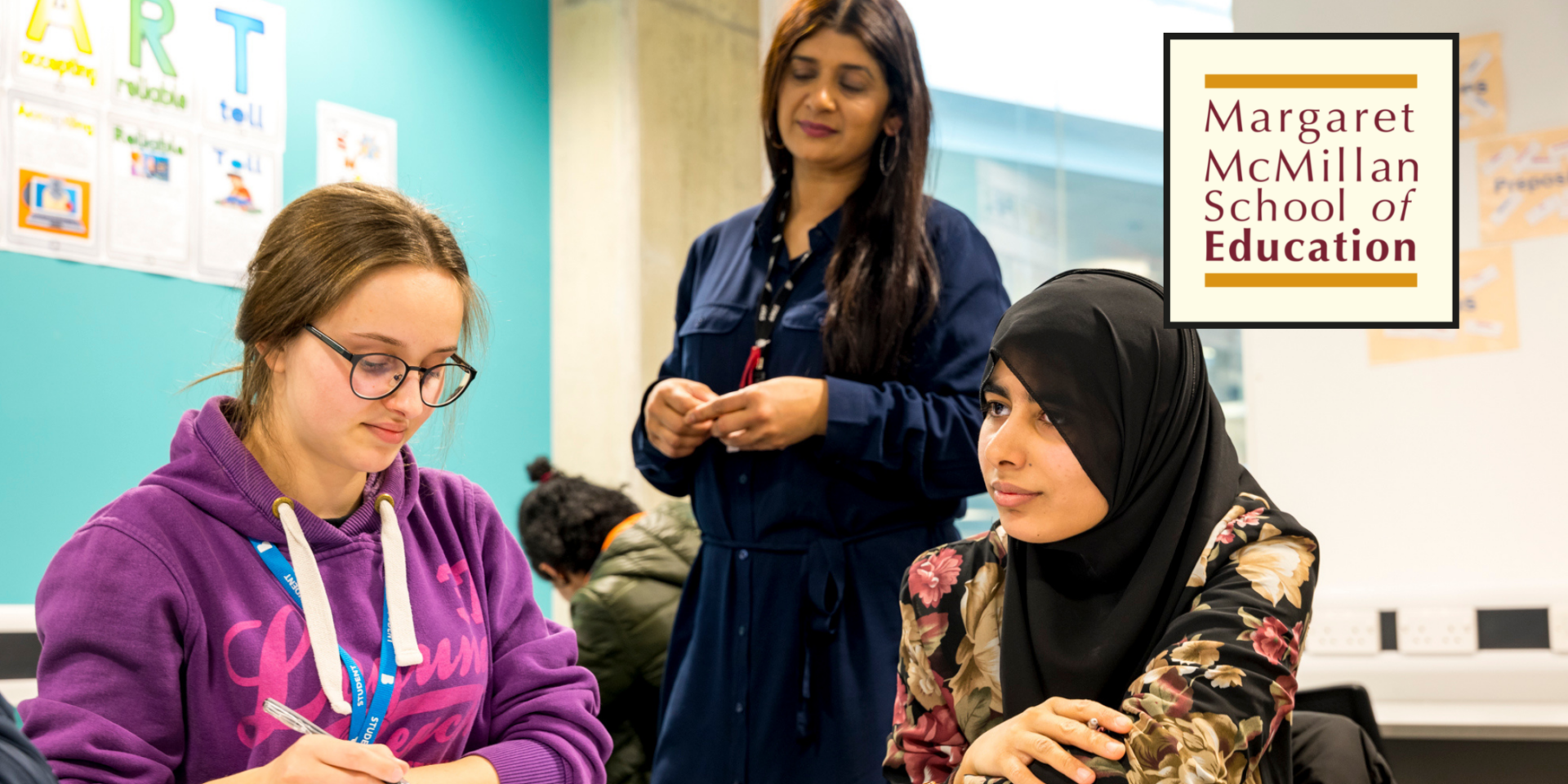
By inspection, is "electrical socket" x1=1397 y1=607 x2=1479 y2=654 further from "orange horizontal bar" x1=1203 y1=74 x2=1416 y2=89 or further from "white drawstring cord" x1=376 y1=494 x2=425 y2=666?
"white drawstring cord" x1=376 y1=494 x2=425 y2=666

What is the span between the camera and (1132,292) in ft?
3.87

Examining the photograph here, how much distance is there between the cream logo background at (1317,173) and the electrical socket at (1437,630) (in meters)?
1.75

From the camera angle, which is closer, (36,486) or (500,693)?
(500,693)

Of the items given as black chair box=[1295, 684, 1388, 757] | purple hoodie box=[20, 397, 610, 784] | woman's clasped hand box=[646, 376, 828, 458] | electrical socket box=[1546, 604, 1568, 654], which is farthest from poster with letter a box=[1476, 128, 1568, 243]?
purple hoodie box=[20, 397, 610, 784]

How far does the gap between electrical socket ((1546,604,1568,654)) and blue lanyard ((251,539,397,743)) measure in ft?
6.97

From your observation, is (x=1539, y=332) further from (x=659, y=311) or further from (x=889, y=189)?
(x=659, y=311)

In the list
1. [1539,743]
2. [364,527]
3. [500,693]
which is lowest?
[1539,743]

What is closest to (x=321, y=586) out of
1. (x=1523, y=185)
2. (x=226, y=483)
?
(x=226, y=483)

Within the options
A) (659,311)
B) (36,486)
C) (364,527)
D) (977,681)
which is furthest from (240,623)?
(659,311)

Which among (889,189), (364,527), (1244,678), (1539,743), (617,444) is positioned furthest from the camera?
(617,444)

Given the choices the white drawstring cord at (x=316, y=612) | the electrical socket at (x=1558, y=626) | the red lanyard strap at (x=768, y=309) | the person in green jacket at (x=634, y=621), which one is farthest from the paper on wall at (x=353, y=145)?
the electrical socket at (x=1558, y=626)

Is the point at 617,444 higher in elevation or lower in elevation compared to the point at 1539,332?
lower

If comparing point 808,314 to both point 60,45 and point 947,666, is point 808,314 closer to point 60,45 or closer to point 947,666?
point 947,666

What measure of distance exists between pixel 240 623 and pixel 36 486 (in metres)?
1.55
